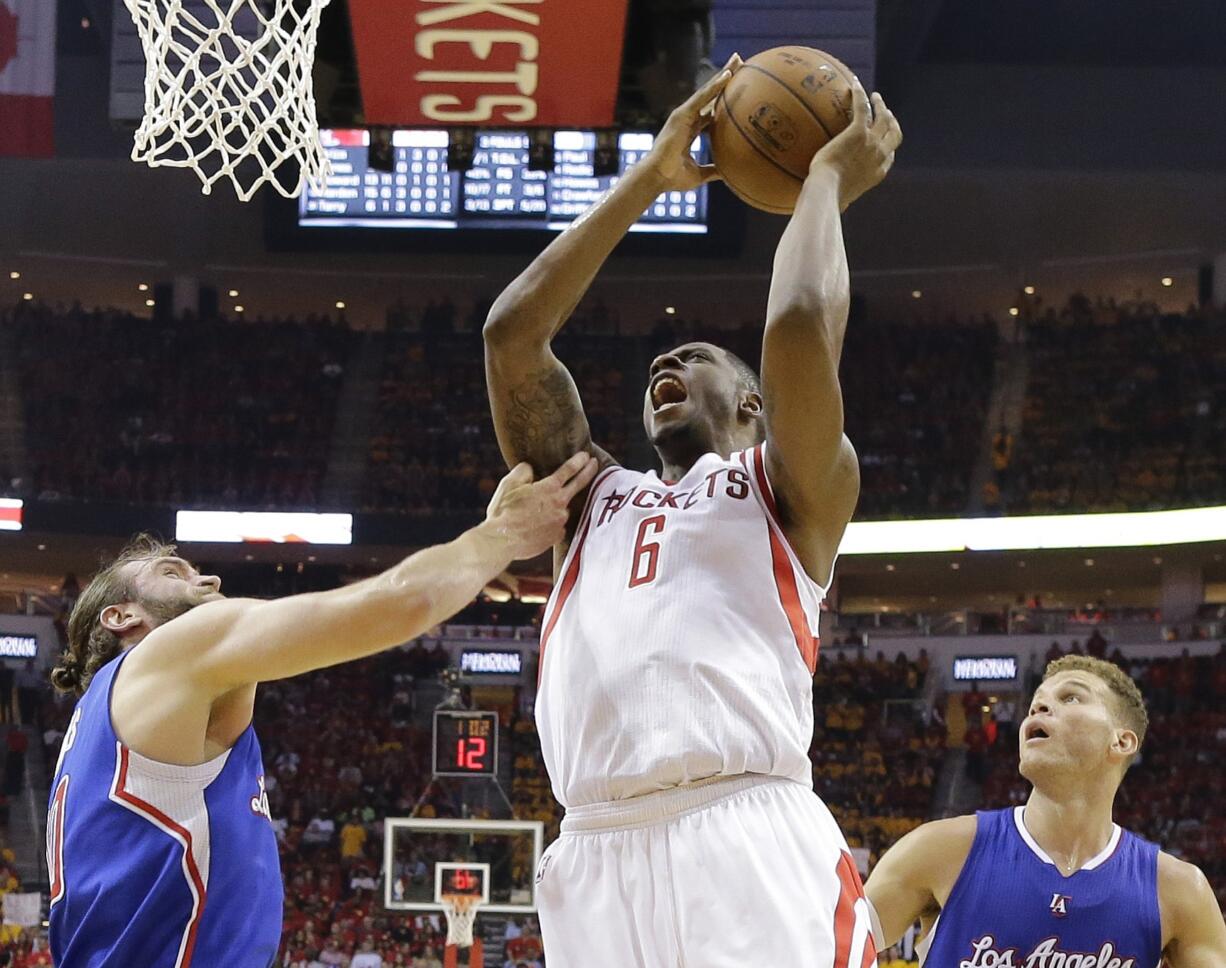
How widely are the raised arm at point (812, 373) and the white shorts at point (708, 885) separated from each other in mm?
493

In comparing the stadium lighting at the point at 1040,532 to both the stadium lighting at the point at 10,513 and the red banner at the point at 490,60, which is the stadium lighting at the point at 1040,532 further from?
the red banner at the point at 490,60

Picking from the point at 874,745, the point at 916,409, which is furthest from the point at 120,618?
the point at 916,409

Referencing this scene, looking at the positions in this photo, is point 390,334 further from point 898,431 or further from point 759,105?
point 759,105

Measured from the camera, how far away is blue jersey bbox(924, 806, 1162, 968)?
4004 mm

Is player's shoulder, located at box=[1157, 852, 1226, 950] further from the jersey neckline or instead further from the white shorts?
the white shorts

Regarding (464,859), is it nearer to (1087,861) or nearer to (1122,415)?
(1087,861)

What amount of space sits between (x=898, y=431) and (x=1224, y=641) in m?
5.35

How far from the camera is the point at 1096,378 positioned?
23.0 metres

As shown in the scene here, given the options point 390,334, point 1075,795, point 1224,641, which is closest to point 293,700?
point 390,334

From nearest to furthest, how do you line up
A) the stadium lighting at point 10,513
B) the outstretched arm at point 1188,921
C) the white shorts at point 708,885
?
the white shorts at point 708,885 → the outstretched arm at point 1188,921 → the stadium lighting at point 10,513

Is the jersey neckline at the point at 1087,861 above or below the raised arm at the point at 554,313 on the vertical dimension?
below

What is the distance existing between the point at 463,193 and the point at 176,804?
686 inches

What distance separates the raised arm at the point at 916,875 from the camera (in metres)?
4.15

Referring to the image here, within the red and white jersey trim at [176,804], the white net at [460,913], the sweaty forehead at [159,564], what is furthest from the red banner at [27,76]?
the red and white jersey trim at [176,804]
